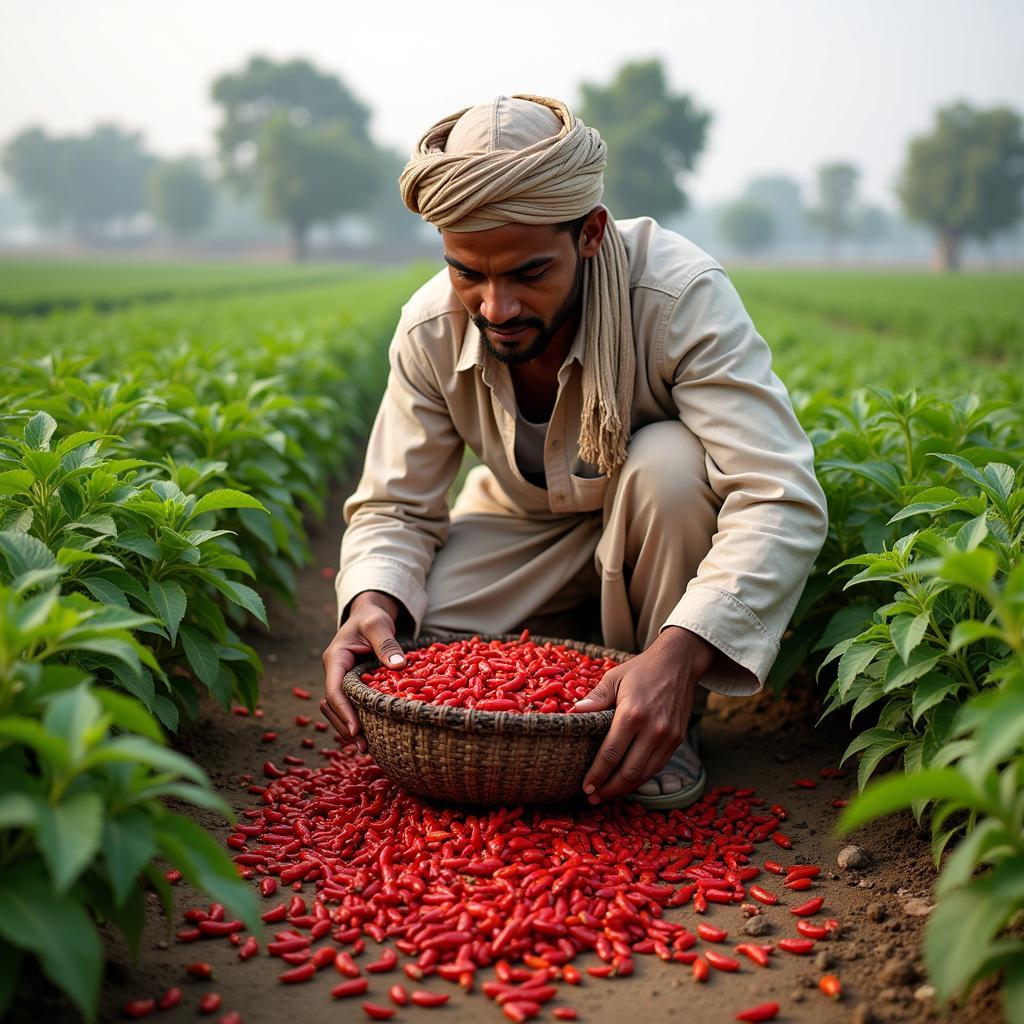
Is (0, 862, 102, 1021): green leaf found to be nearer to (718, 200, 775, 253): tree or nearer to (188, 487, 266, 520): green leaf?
(188, 487, 266, 520): green leaf

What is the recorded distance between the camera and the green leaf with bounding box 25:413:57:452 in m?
3.08

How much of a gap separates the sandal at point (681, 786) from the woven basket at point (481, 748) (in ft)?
1.00

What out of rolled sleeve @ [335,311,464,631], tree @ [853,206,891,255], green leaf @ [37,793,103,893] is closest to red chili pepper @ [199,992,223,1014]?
green leaf @ [37,793,103,893]

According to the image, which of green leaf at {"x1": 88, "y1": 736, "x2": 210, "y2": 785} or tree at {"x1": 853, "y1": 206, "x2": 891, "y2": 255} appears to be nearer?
green leaf at {"x1": 88, "y1": 736, "x2": 210, "y2": 785}

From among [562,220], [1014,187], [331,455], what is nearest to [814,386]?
[331,455]

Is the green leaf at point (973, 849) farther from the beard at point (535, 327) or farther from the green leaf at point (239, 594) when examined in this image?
the beard at point (535, 327)

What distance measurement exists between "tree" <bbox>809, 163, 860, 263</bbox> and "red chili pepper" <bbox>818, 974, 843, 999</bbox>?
497 feet

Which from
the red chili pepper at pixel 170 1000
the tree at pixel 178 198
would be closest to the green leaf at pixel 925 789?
the red chili pepper at pixel 170 1000

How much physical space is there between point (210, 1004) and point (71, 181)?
420ft

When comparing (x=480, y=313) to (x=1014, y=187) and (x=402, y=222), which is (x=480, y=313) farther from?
(x=402, y=222)

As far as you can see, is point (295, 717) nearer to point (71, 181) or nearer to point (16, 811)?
point (16, 811)

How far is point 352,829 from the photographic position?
3.08 metres

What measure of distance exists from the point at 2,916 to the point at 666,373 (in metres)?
2.64

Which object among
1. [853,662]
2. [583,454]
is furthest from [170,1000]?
[583,454]
